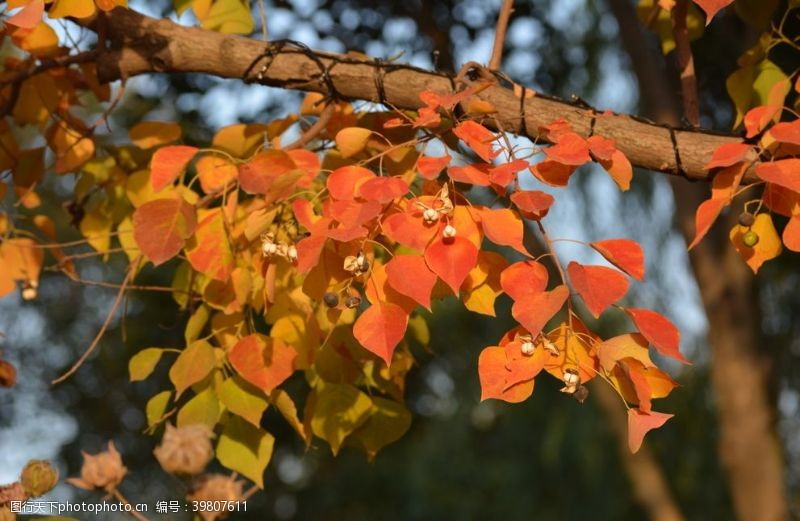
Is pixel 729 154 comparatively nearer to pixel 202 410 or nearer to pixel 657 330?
pixel 657 330

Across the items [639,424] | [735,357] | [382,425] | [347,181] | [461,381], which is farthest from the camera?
[461,381]

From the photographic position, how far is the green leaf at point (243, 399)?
113cm

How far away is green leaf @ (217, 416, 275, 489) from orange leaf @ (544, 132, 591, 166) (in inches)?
17.3

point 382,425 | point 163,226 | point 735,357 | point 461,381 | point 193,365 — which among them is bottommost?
point 461,381

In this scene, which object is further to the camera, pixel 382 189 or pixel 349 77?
pixel 349 77

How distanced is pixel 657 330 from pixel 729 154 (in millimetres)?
226

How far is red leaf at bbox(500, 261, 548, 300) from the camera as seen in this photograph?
93 cm

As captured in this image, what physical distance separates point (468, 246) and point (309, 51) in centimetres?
47

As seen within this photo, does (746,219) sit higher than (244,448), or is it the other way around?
(746,219)

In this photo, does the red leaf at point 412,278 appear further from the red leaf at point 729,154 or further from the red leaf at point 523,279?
the red leaf at point 729,154

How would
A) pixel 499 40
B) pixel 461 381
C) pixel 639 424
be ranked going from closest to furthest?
pixel 639 424, pixel 499 40, pixel 461 381

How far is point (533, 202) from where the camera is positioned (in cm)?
94

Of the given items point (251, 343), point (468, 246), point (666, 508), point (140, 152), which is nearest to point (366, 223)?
point (468, 246)

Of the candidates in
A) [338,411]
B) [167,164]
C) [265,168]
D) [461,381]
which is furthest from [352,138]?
[461,381]
